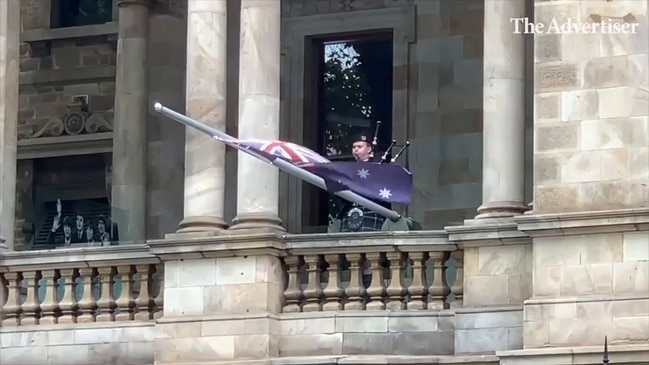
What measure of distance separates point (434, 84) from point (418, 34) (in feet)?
2.44

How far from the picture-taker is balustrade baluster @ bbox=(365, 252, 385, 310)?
2147 cm

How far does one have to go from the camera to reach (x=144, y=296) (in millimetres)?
22578

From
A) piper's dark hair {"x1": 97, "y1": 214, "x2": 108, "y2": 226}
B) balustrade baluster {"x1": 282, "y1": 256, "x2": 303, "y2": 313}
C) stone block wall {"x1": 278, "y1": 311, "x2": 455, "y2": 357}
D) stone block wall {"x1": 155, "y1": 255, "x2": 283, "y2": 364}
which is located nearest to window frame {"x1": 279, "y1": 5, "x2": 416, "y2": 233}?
piper's dark hair {"x1": 97, "y1": 214, "x2": 108, "y2": 226}

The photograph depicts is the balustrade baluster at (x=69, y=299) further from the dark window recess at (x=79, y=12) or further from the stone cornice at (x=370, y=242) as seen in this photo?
the dark window recess at (x=79, y=12)

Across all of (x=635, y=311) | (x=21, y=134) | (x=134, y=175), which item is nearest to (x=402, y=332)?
(x=635, y=311)

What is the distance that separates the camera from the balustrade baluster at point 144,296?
22.6m

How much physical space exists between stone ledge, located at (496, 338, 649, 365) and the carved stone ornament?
33.5ft

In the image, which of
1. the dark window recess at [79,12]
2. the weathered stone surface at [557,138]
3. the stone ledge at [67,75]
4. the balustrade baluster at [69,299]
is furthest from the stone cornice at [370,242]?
the dark window recess at [79,12]

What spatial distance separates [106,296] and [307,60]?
5.93 metres

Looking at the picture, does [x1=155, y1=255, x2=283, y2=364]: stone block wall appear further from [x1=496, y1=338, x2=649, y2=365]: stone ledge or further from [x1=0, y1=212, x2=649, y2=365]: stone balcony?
[x1=496, y1=338, x2=649, y2=365]: stone ledge

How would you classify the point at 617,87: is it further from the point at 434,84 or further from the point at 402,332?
the point at 434,84

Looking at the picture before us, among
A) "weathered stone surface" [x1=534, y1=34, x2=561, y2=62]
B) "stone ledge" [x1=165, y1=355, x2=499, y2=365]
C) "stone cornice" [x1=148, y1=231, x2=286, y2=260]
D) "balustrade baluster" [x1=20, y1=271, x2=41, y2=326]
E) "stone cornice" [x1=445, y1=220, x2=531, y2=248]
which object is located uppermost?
"weathered stone surface" [x1=534, y1=34, x2=561, y2=62]

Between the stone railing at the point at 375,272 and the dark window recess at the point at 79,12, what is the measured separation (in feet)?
27.9

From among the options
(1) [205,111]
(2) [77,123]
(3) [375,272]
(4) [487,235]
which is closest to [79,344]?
(1) [205,111]
